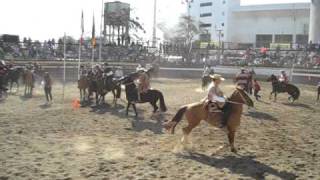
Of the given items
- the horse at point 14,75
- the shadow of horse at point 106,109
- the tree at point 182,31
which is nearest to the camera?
the shadow of horse at point 106,109

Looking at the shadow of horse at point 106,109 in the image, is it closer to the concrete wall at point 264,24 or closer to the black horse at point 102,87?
the black horse at point 102,87

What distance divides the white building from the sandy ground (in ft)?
262

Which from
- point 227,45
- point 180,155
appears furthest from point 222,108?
point 227,45

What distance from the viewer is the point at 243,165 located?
36.1 feet

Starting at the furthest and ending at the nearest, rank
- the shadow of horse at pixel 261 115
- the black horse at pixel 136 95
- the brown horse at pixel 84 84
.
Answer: the brown horse at pixel 84 84
the shadow of horse at pixel 261 115
the black horse at pixel 136 95

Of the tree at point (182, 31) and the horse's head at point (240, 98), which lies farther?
the tree at point (182, 31)

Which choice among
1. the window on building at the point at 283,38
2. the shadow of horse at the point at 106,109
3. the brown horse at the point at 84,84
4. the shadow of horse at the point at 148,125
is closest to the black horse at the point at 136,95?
the shadow of horse at the point at 106,109

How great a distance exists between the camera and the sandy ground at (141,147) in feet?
33.6

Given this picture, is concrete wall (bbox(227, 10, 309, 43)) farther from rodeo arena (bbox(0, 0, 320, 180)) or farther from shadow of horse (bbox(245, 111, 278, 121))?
shadow of horse (bbox(245, 111, 278, 121))

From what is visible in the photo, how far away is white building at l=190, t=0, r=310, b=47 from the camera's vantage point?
100625mm


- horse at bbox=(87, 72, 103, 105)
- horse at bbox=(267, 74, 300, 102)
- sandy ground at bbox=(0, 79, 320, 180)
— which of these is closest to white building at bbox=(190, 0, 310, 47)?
horse at bbox=(267, 74, 300, 102)

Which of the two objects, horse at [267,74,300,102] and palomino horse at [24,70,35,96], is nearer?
horse at [267,74,300,102]

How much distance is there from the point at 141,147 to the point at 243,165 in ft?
9.23

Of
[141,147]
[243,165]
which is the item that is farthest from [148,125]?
[243,165]
